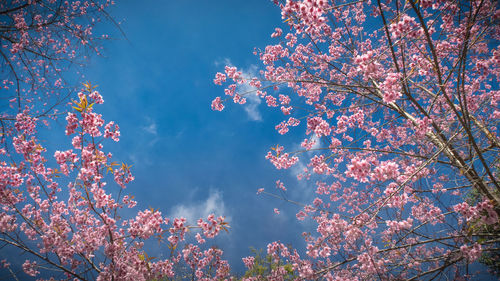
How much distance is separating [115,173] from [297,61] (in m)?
6.13

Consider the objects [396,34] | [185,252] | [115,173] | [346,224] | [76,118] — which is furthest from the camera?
[185,252]

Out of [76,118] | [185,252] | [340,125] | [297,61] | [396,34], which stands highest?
[297,61]

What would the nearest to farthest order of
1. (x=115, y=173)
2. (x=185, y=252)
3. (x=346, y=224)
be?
(x=346, y=224) → (x=115, y=173) → (x=185, y=252)

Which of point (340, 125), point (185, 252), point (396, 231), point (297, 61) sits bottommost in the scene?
point (396, 231)

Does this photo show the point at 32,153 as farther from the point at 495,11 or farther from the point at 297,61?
the point at 495,11

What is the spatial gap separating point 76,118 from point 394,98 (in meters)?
4.85

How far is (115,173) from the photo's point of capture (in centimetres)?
438

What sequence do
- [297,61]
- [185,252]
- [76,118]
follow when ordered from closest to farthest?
[76,118] → [185,252] → [297,61]

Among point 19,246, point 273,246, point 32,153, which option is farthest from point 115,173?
point 273,246

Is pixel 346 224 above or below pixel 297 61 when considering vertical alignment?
below

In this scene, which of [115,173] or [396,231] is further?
[115,173]

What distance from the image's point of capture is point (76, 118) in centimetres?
336

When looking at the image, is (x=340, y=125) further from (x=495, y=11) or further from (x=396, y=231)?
(x=495, y=11)

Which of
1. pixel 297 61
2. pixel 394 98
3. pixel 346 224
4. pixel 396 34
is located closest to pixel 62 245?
pixel 346 224
